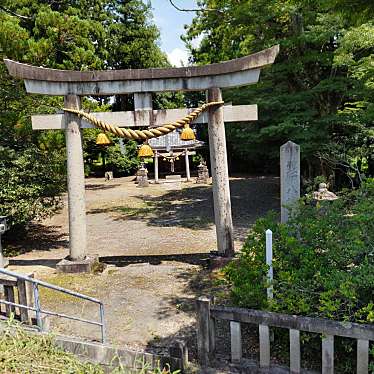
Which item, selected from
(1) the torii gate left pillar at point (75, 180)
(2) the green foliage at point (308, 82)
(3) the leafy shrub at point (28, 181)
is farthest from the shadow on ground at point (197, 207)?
(1) the torii gate left pillar at point (75, 180)

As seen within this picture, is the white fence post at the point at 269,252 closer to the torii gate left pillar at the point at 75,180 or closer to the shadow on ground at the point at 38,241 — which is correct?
the torii gate left pillar at the point at 75,180

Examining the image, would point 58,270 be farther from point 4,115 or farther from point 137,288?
point 4,115

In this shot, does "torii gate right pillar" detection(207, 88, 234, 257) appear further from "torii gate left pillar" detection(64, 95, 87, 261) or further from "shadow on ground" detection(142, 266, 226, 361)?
"torii gate left pillar" detection(64, 95, 87, 261)

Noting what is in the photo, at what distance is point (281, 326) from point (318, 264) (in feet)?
2.71

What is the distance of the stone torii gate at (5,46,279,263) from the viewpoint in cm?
666

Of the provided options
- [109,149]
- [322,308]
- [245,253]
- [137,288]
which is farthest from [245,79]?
[109,149]

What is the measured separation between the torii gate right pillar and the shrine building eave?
0.30 metres

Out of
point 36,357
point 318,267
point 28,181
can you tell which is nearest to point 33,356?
point 36,357

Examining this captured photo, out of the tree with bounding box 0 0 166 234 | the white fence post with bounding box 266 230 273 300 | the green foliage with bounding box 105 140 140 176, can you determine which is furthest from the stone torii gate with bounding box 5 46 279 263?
the green foliage with bounding box 105 140 140 176

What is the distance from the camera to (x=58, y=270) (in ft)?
22.5

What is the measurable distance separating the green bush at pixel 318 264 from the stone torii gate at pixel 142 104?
7.80ft

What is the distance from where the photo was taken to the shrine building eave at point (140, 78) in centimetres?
657

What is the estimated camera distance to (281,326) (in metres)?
3.38

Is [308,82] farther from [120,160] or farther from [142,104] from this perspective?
[120,160]
